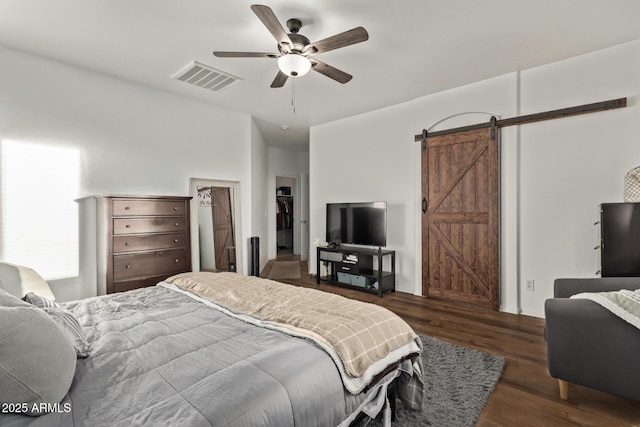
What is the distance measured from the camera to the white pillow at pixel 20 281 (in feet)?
6.48

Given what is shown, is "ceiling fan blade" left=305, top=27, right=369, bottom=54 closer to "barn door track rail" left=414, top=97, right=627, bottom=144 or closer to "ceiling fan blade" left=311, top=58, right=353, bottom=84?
"ceiling fan blade" left=311, top=58, right=353, bottom=84

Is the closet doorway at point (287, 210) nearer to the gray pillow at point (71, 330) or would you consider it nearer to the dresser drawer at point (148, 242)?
the dresser drawer at point (148, 242)

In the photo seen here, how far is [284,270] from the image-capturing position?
599cm

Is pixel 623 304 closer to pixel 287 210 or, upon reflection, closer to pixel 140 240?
pixel 140 240

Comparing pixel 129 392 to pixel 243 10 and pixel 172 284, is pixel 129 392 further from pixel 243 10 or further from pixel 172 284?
pixel 243 10

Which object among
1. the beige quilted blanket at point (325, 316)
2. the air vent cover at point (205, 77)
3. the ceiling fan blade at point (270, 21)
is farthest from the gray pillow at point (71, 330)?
the air vent cover at point (205, 77)

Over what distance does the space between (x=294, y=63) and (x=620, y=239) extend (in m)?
2.95

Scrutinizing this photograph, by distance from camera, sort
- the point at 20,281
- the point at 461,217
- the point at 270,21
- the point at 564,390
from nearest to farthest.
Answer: the point at 564,390
the point at 270,21
the point at 20,281
the point at 461,217

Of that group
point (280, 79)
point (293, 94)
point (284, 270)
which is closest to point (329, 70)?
point (280, 79)

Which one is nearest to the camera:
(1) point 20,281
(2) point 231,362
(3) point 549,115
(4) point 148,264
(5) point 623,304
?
(2) point 231,362

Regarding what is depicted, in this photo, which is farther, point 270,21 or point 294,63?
point 294,63

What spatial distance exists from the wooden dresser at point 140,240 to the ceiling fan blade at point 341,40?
2.37m

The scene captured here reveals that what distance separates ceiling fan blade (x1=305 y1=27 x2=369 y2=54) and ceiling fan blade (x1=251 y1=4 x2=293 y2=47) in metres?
0.20

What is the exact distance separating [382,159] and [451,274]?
74.9 inches
